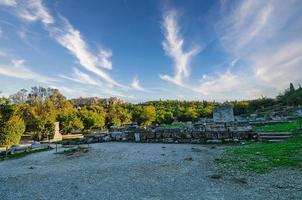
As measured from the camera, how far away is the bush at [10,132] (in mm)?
20816

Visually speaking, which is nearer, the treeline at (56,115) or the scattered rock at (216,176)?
the scattered rock at (216,176)

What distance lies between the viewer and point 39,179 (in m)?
6.86

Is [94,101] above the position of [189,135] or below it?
above

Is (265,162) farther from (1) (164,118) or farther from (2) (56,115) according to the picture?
(1) (164,118)

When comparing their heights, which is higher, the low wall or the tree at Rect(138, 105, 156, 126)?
the tree at Rect(138, 105, 156, 126)

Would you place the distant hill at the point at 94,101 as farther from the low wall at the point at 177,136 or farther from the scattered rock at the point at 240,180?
the scattered rock at the point at 240,180

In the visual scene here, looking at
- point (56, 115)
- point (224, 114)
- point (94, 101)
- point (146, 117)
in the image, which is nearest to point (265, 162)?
point (224, 114)

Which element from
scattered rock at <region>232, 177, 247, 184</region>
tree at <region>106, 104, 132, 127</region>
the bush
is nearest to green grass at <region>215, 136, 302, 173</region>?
scattered rock at <region>232, 177, 247, 184</region>

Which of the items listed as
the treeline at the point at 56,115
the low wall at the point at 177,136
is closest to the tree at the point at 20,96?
the treeline at the point at 56,115

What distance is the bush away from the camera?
2082 cm

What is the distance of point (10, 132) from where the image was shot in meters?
21.3

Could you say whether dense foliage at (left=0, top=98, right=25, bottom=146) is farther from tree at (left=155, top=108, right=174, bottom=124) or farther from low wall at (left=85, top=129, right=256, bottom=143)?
tree at (left=155, top=108, right=174, bottom=124)

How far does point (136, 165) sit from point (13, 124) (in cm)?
1885

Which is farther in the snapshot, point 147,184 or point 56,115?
point 56,115
